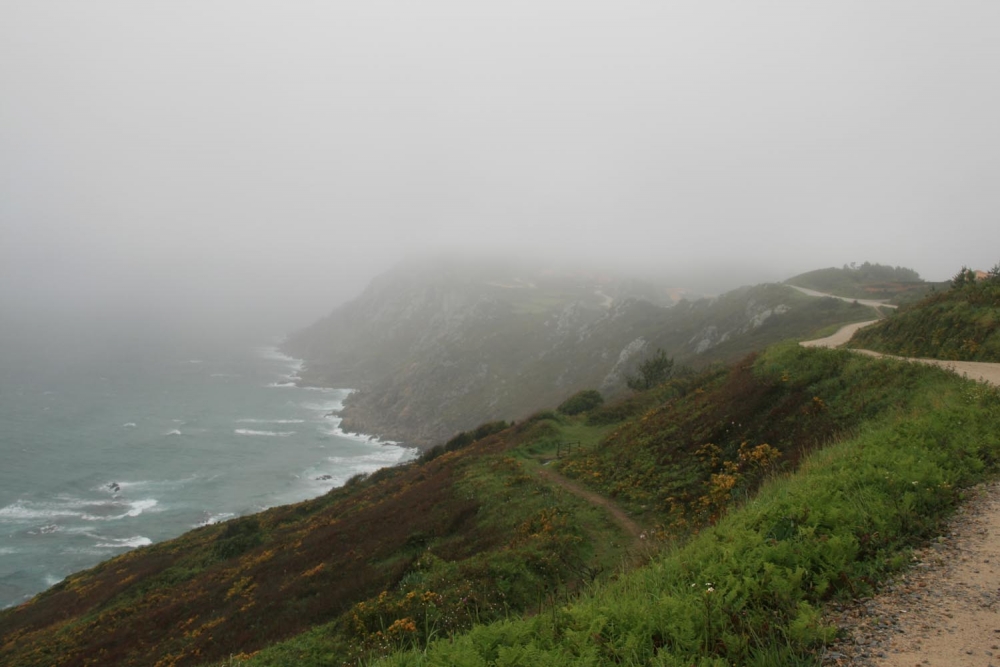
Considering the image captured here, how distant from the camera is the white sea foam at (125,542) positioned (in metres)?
55.3

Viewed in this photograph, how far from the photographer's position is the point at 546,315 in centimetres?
15712

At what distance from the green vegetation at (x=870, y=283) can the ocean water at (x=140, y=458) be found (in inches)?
3070

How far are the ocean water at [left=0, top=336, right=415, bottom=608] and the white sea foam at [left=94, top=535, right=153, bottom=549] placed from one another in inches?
9.1

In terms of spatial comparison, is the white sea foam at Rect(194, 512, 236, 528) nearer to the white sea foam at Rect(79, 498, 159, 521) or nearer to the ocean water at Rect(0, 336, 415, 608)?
the ocean water at Rect(0, 336, 415, 608)

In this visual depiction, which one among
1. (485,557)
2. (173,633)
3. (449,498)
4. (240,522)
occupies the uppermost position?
(485,557)

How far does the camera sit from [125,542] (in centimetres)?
5650

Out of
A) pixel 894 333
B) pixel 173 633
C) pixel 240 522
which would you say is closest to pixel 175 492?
pixel 240 522

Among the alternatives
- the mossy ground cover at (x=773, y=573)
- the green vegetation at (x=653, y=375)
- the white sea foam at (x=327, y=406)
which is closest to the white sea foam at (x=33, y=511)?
the white sea foam at (x=327, y=406)

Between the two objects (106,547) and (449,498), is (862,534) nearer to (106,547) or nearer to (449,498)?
(449,498)

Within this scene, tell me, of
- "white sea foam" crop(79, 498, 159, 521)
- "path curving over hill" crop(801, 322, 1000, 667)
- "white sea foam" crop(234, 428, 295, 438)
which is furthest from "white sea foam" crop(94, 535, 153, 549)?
"path curving over hill" crop(801, 322, 1000, 667)

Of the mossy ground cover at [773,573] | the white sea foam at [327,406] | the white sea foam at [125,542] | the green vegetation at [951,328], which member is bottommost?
the white sea foam at [327,406]

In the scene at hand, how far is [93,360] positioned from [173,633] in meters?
211

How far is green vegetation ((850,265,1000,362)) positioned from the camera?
1717 cm

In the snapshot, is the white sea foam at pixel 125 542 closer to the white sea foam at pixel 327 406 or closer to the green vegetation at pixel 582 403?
the green vegetation at pixel 582 403
